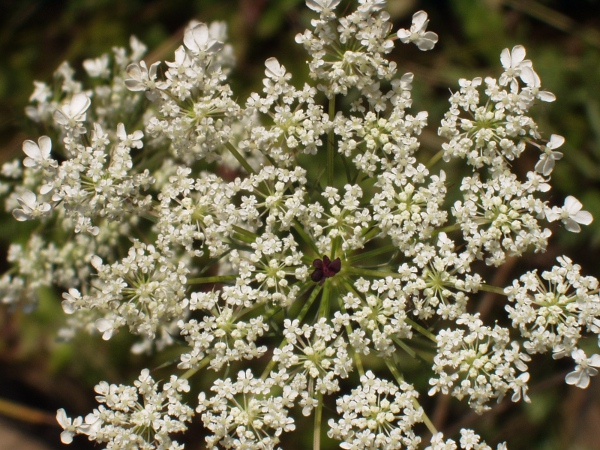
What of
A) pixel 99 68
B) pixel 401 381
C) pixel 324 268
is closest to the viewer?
pixel 401 381

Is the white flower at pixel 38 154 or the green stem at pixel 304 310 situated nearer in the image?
the green stem at pixel 304 310

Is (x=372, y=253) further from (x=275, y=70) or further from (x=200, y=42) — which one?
(x=200, y=42)

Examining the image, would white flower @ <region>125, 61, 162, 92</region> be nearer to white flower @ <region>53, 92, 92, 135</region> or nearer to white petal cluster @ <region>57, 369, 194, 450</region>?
white flower @ <region>53, 92, 92, 135</region>

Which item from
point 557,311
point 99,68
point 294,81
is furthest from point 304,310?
point 294,81

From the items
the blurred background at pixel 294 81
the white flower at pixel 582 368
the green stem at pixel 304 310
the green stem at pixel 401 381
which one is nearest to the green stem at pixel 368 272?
the green stem at pixel 304 310

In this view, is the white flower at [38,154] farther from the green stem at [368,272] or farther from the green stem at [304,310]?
the green stem at [368,272]

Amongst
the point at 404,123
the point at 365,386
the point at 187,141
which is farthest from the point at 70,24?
the point at 365,386
